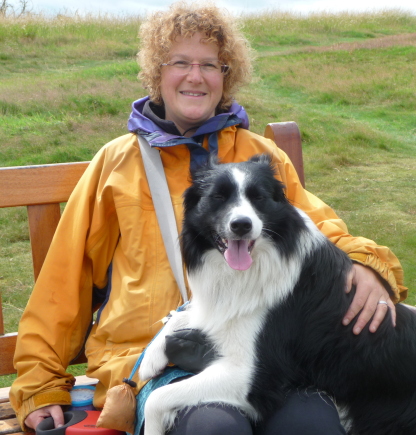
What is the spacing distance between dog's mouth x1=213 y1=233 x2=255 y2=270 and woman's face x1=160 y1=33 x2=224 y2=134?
867 millimetres

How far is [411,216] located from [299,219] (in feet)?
14.3

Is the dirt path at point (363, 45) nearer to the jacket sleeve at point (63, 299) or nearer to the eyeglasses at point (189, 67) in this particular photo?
the eyeglasses at point (189, 67)

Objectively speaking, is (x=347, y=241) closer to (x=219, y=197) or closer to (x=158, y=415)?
(x=219, y=197)

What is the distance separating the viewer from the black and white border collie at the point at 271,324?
7.26ft

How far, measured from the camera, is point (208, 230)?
7.81 ft

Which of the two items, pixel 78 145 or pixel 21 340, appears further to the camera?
pixel 78 145

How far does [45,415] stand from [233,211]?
119cm

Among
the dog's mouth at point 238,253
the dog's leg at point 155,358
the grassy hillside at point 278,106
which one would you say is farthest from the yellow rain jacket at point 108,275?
the grassy hillside at point 278,106

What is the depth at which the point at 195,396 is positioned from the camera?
2184 millimetres

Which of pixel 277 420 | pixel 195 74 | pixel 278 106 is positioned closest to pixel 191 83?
pixel 195 74

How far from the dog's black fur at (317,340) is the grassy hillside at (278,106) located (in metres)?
1.53

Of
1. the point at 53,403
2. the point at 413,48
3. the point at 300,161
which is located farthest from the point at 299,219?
the point at 413,48

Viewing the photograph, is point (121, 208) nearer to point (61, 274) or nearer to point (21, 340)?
point (61, 274)

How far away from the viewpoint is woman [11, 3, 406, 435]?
8.40ft
